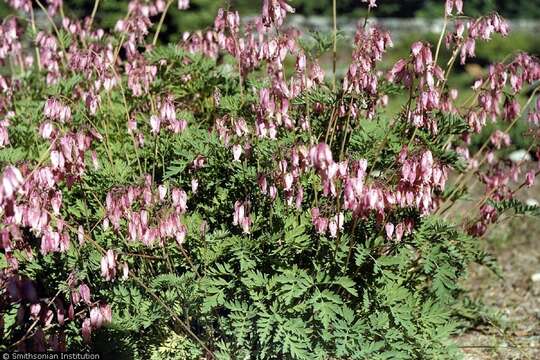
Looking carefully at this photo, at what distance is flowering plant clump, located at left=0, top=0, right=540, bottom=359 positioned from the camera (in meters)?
3.21

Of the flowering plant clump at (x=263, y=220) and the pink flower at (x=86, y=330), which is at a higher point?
the flowering plant clump at (x=263, y=220)

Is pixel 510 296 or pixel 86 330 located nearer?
pixel 86 330

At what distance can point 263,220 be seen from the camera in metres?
3.58

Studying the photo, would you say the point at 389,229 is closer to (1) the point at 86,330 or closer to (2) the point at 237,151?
(2) the point at 237,151

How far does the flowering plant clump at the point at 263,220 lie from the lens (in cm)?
321

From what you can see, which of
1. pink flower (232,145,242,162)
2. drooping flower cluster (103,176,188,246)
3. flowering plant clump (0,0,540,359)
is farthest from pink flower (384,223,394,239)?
drooping flower cluster (103,176,188,246)

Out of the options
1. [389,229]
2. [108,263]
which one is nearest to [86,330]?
[108,263]

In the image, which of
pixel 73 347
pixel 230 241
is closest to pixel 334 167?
pixel 230 241

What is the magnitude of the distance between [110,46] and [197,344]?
Result: 2.20 m

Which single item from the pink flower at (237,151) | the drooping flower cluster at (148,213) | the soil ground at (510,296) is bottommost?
the soil ground at (510,296)

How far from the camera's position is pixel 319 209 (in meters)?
3.42

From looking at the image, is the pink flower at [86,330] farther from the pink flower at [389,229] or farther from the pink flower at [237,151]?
the pink flower at [389,229]

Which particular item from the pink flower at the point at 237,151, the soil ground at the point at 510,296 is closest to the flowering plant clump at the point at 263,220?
the pink flower at the point at 237,151

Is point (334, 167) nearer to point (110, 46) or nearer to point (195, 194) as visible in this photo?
point (195, 194)
